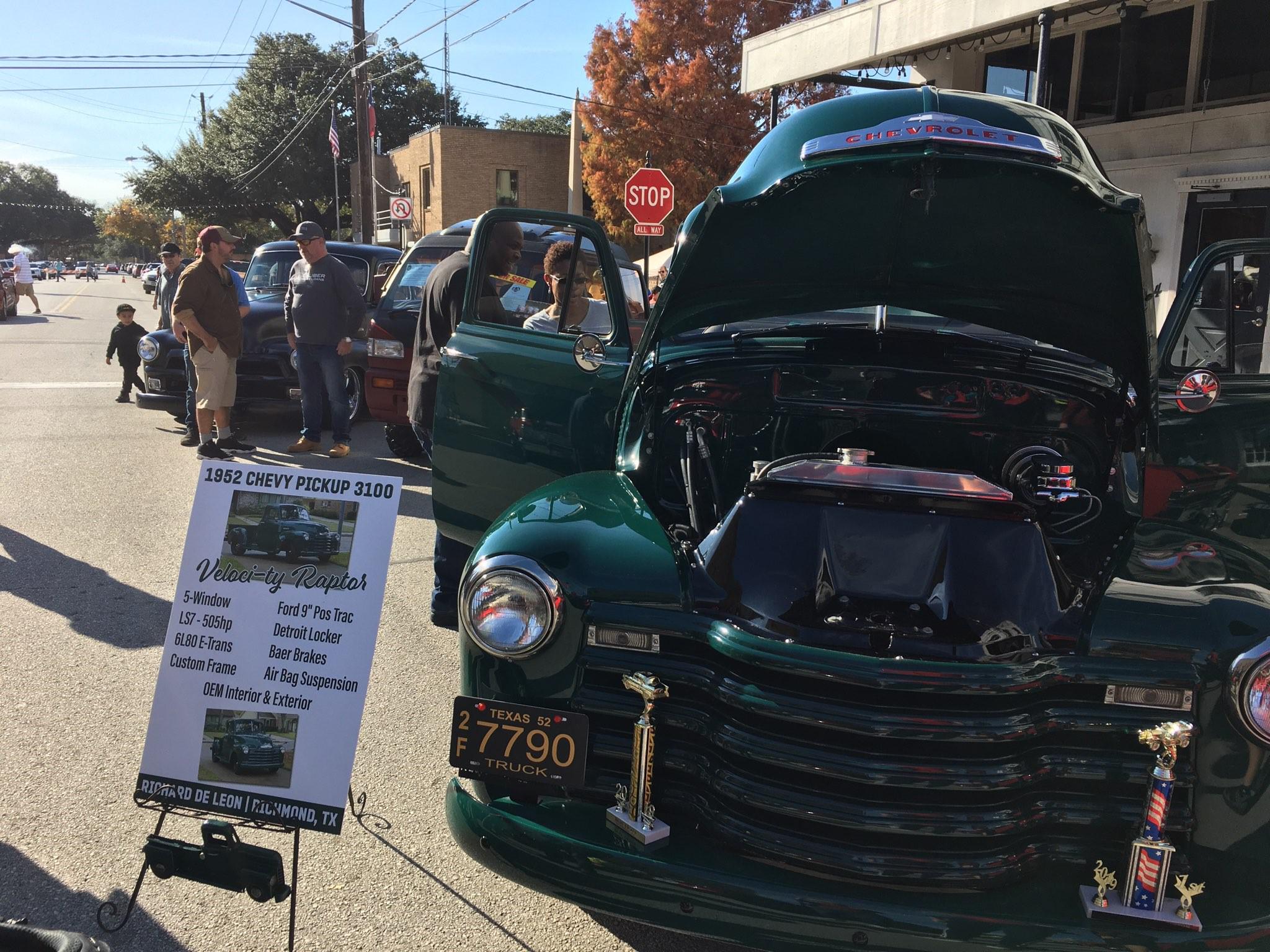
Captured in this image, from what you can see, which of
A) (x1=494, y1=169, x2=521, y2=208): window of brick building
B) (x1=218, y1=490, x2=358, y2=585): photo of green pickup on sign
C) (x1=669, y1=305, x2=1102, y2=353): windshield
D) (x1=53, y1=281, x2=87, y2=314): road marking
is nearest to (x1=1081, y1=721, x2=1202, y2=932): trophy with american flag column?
(x1=669, y1=305, x2=1102, y2=353): windshield

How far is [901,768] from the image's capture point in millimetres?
2148

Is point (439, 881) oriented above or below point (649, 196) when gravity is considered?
below

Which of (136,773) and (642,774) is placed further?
(136,773)

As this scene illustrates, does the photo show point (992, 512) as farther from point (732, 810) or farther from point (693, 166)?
point (693, 166)

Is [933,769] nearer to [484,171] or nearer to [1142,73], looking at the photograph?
[1142,73]

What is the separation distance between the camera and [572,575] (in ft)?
8.16

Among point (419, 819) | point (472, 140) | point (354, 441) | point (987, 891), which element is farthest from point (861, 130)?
point (472, 140)

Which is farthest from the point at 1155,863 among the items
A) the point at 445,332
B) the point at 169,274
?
the point at 169,274

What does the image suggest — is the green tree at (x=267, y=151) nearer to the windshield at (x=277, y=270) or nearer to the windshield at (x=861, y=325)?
the windshield at (x=277, y=270)

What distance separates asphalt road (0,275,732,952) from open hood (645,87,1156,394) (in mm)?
1843

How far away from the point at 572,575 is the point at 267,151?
168ft

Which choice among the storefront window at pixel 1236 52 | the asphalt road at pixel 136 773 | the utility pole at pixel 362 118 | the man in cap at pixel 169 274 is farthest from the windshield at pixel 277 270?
the utility pole at pixel 362 118

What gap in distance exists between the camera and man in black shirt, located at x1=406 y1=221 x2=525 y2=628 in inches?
175

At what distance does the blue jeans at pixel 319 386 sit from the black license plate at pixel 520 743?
21.2ft
